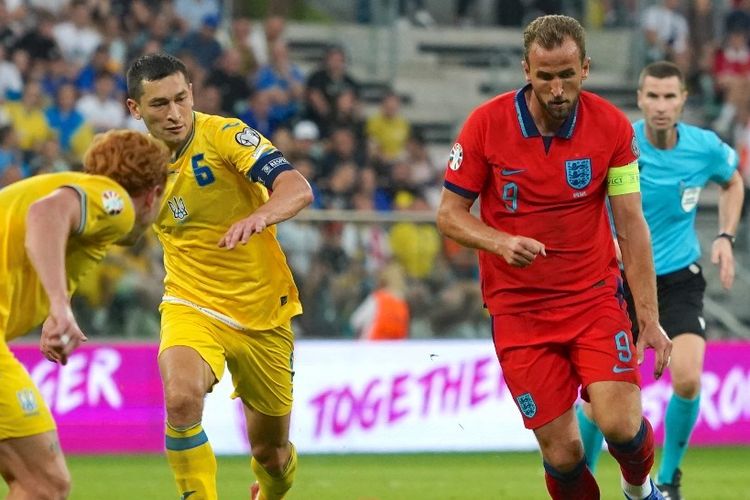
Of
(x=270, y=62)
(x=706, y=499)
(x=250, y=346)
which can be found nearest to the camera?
(x=250, y=346)

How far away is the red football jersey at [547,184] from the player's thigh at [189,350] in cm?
161

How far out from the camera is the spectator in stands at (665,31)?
2291cm

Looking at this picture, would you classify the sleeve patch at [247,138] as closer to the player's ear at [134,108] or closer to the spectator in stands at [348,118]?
the player's ear at [134,108]

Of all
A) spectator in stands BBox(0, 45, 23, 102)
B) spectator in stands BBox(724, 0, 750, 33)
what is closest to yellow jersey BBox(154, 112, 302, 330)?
spectator in stands BBox(0, 45, 23, 102)

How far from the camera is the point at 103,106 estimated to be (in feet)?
58.5

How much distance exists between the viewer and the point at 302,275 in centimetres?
1536

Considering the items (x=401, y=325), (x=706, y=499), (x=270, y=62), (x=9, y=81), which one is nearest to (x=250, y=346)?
(x=706, y=499)

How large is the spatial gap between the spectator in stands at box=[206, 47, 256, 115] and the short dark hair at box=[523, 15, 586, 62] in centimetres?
1186

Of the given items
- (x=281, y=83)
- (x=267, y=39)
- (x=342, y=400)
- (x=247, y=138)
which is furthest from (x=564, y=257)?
(x=267, y=39)

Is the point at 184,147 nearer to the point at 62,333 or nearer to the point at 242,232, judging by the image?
the point at 242,232

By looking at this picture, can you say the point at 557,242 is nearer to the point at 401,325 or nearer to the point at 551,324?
the point at 551,324

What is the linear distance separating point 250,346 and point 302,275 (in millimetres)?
7107

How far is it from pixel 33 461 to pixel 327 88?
14.2m

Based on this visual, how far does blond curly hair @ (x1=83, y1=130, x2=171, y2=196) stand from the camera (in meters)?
6.32
